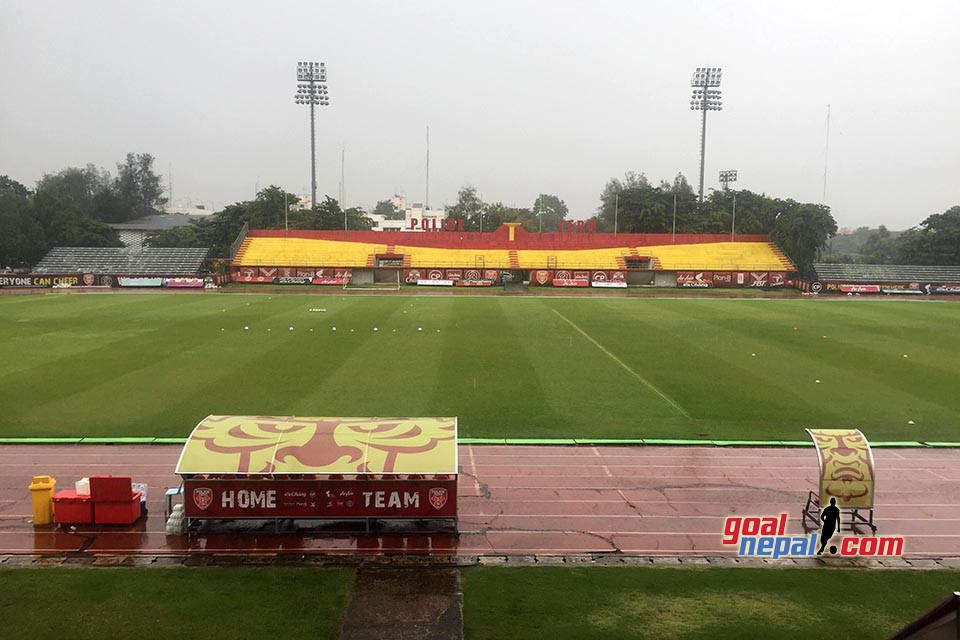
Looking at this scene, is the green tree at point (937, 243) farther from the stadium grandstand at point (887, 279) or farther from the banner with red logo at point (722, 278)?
the banner with red logo at point (722, 278)

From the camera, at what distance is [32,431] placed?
585 inches

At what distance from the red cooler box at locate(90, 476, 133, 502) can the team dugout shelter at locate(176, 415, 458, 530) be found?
3.50 ft

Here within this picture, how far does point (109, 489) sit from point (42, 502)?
1.00 metres

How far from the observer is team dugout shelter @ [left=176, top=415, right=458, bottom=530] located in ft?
32.2

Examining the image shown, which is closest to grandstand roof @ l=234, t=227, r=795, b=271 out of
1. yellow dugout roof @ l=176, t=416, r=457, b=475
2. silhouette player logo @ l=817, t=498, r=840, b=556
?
yellow dugout roof @ l=176, t=416, r=457, b=475

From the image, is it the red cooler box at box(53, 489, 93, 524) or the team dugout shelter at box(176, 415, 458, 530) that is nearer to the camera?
the team dugout shelter at box(176, 415, 458, 530)

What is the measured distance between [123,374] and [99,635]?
48.5ft

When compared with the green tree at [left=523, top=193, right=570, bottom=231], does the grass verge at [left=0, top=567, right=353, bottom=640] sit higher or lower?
lower

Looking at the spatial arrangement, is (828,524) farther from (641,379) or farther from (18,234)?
(18,234)

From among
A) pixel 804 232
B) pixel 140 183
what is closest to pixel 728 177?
pixel 804 232

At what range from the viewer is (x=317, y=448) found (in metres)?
10.1

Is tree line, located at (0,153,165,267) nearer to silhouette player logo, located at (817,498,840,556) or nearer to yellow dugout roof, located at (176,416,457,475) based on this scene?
yellow dugout roof, located at (176,416,457,475)

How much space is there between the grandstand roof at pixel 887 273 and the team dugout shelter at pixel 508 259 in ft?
10.7

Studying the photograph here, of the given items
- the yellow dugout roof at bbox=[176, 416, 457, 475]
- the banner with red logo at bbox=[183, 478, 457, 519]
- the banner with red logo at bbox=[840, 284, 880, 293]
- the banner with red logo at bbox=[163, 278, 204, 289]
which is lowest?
the banner with red logo at bbox=[183, 478, 457, 519]
